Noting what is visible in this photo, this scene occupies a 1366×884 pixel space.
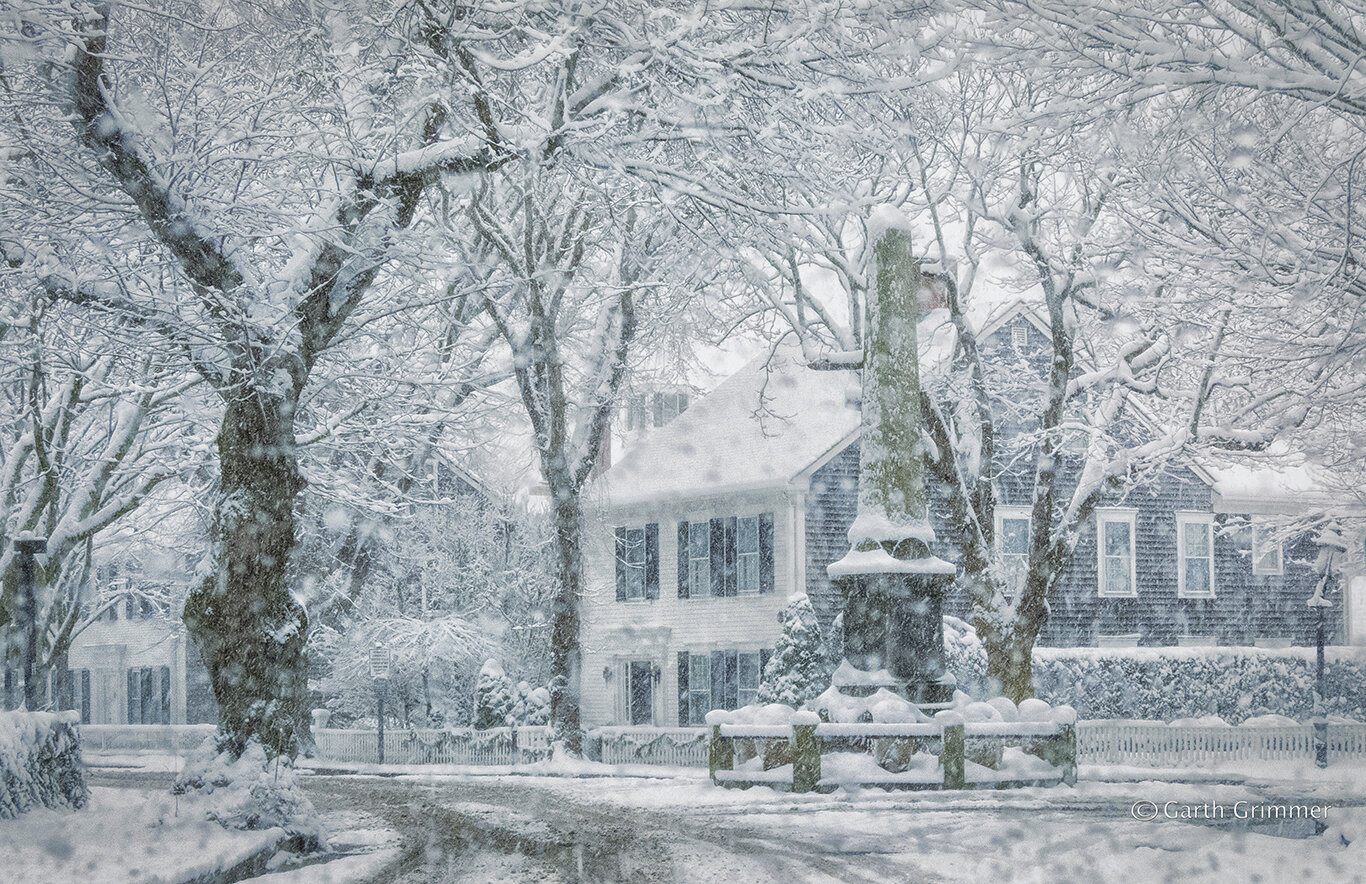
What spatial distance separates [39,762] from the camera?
13.0 m

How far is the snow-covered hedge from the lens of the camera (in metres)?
12.2

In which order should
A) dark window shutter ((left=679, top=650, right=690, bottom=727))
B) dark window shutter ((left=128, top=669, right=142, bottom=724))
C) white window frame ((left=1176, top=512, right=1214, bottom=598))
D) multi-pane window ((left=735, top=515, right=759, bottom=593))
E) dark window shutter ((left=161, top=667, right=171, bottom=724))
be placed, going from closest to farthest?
multi-pane window ((left=735, top=515, right=759, bottom=593)) < dark window shutter ((left=679, top=650, right=690, bottom=727)) < white window frame ((left=1176, top=512, right=1214, bottom=598)) < dark window shutter ((left=161, top=667, right=171, bottom=724)) < dark window shutter ((left=128, top=669, right=142, bottom=724))

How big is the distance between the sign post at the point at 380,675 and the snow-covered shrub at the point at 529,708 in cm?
309

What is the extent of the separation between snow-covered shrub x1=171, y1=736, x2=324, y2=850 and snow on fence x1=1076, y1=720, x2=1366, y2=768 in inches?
545

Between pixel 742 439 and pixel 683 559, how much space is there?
3096 mm

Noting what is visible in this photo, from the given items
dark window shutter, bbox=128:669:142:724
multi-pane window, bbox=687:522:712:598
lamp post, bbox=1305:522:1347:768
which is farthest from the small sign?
lamp post, bbox=1305:522:1347:768

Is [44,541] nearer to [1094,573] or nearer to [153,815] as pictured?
[153,815]

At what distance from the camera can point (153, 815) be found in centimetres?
1055

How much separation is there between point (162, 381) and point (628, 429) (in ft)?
46.6

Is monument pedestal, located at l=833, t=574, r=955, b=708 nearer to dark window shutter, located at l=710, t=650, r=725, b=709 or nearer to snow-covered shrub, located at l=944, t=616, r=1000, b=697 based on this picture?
snow-covered shrub, located at l=944, t=616, r=1000, b=697

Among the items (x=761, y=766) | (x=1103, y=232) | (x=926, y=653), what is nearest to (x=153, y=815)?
(x=761, y=766)

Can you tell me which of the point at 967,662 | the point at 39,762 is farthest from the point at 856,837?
the point at 967,662

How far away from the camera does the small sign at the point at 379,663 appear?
2886cm

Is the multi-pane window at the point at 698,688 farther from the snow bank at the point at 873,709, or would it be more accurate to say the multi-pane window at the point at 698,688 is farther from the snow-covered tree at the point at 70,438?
the snow-covered tree at the point at 70,438
